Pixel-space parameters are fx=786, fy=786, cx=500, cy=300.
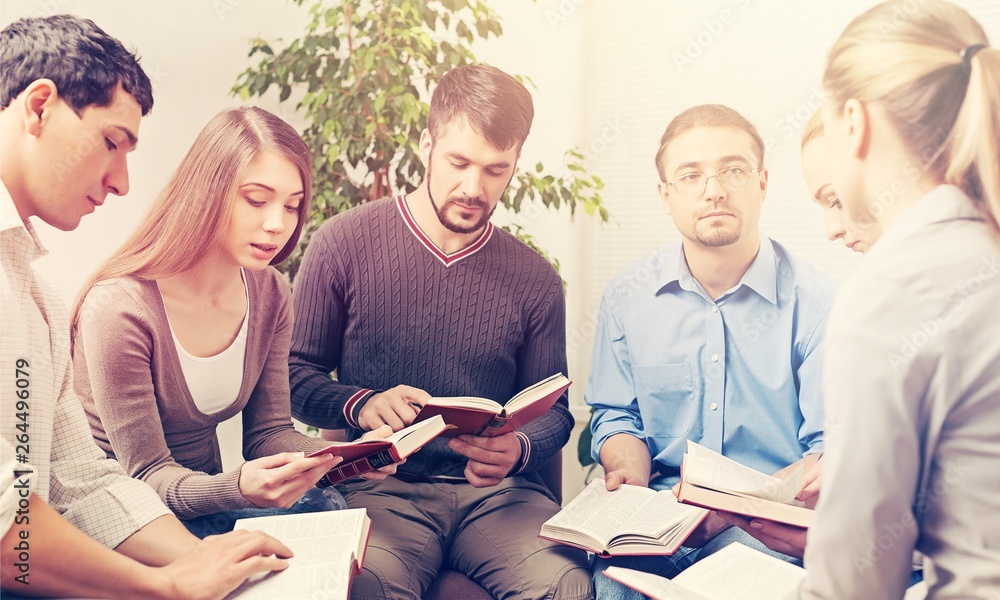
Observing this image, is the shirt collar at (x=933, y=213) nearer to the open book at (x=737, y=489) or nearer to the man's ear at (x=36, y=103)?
the open book at (x=737, y=489)

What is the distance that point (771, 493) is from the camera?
146cm

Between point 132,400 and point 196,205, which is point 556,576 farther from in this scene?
point 196,205

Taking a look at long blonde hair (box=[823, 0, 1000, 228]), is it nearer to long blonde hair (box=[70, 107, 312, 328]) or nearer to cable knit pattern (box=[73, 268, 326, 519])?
long blonde hair (box=[70, 107, 312, 328])

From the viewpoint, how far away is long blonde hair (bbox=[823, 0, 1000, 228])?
3.43 ft

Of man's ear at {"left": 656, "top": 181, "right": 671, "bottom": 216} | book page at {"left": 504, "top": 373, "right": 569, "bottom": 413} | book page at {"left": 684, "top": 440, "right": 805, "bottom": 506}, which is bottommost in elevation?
book page at {"left": 684, "top": 440, "right": 805, "bottom": 506}

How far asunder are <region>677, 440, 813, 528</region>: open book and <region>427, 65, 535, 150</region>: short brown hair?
835mm

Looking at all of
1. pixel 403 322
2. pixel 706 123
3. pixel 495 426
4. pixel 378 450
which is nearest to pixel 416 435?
pixel 378 450

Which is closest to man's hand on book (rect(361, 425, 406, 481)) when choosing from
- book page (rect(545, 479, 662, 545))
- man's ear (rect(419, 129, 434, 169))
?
book page (rect(545, 479, 662, 545))

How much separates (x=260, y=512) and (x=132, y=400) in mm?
358

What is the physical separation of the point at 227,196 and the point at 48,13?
67 centimetres

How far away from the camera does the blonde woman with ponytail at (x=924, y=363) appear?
0.96 meters

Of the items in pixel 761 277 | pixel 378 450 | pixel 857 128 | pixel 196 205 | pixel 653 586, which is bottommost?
pixel 653 586

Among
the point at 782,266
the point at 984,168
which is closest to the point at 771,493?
the point at 782,266

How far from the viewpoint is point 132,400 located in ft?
4.87
